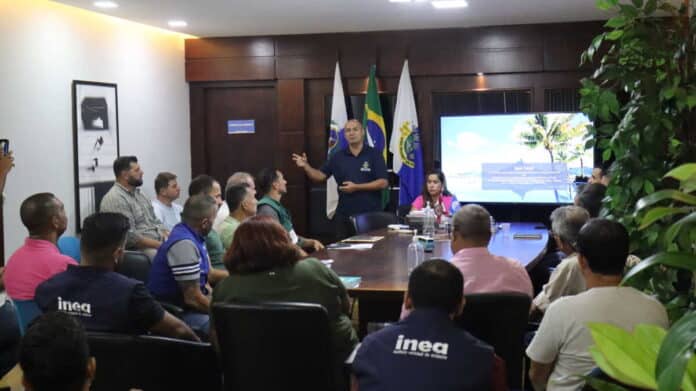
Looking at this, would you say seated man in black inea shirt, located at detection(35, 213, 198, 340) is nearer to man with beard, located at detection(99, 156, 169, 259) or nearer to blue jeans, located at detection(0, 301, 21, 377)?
Result: blue jeans, located at detection(0, 301, 21, 377)

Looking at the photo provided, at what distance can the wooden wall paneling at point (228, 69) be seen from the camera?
8.92 meters

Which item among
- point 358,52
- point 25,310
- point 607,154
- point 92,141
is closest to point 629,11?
point 607,154

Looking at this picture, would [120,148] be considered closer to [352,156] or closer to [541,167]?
[352,156]

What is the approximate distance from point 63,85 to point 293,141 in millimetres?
2762

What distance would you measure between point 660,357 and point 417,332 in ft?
4.54

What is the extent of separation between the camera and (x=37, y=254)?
146 inches

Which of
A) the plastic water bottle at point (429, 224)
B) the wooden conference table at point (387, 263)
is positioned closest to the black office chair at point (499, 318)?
the wooden conference table at point (387, 263)

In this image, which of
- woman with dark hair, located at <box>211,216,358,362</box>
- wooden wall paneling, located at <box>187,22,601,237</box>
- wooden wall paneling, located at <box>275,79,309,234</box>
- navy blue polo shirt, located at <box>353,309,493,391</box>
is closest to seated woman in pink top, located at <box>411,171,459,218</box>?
wooden wall paneling, located at <box>187,22,601,237</box>

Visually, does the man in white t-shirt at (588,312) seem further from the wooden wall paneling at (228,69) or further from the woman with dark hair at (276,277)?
the wooden wall paneling at (228,69)

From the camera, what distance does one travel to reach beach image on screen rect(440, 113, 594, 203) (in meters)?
7.96

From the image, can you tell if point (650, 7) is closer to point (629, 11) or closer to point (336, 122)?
point (629, 11)

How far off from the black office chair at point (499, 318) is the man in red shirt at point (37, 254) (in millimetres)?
1943

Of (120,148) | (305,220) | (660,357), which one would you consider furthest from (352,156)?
(660,357)

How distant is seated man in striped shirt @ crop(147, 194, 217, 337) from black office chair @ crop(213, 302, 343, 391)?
104 centimetres
